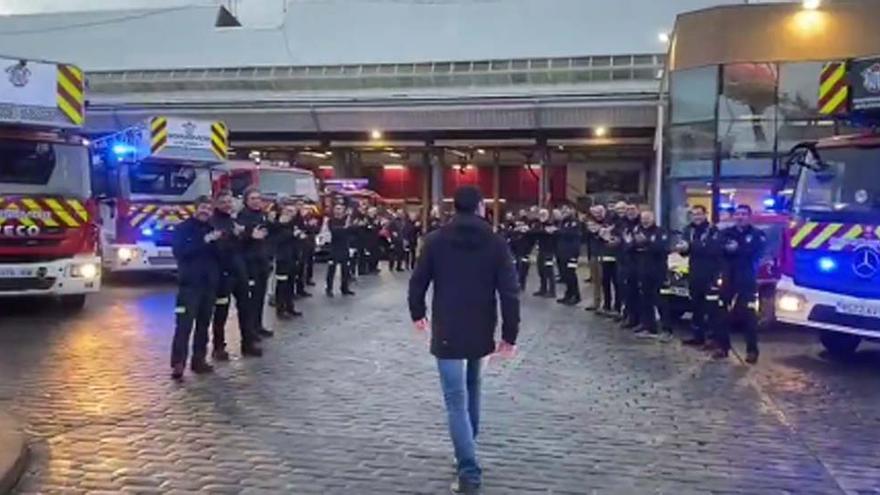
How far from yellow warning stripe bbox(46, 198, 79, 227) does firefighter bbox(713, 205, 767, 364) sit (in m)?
8.80

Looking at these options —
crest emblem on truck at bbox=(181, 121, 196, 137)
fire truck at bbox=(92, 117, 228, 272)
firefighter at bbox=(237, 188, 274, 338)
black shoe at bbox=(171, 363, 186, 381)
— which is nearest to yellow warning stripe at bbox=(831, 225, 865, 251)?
firefighter at bbox=(237, 188, 274, 338)

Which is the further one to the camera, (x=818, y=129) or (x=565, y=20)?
(x=565, y=20)

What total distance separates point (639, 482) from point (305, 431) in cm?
256

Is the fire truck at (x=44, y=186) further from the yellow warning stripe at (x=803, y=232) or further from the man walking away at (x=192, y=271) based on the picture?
the yellow warning stripe at (x=803, y=232)

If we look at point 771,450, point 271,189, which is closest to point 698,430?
point 771,450

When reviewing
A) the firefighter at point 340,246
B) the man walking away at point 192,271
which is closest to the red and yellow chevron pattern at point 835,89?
the man walking away at point 192,271

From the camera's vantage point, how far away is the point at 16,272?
13.1 metres

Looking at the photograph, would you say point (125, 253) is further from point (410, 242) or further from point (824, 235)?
point (824, 235)

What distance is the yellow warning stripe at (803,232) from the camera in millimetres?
11195

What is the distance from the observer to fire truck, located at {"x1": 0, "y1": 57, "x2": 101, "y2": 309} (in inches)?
519

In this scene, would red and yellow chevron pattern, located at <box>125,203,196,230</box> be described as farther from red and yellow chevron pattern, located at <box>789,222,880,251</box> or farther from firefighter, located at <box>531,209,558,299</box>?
red and yellow chevron pattern, located at <box>789,222,880,251</box>

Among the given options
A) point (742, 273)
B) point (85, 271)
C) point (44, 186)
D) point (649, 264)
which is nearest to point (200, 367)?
point (85, 271)

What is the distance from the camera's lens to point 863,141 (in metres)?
11.0

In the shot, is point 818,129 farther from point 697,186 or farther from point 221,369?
point 221,369
